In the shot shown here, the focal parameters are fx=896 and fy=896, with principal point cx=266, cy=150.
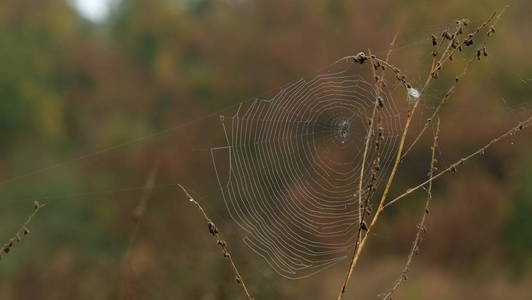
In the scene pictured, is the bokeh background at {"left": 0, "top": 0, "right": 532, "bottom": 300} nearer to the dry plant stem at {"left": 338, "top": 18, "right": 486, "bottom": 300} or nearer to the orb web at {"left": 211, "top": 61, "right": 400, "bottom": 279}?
the orb web at {"left": 211, "top": 61, "right": 400, "bottom": 279}

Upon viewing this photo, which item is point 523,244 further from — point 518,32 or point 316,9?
point 316,9

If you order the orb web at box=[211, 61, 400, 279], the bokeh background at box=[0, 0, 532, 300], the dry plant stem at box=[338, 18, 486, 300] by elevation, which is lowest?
the dry plant stem at box=[338, 18, 486, 300]

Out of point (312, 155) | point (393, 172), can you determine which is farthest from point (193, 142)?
point (393, 172)

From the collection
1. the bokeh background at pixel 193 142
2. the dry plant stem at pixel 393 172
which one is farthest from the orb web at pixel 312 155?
the bokeh background at pixel 193 142

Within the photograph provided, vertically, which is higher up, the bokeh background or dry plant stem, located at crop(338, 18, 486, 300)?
the bokeh background

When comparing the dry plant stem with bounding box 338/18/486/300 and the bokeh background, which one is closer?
the dry plant stem with bounding box 338/18/486/300

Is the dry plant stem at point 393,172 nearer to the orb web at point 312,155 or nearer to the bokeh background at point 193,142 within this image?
the orb web at point 312,155

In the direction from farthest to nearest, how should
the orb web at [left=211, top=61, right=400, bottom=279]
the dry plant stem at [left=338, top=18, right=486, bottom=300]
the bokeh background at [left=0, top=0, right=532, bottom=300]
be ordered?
1. the bokeh background at [left=0, top=0, right=532, bottom=300]
2. the orb web at [left=211, top=61, right=400, bottom=279]
3. the dry plant stem at [left=338, top=18, right=486, bottom=300]

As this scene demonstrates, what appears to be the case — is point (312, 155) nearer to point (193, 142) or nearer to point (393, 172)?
point (193, 142)

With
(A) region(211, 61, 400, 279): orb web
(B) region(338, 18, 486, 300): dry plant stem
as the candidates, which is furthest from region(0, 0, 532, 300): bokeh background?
(B) region(338, 18, 486, 300): dry plant stem
